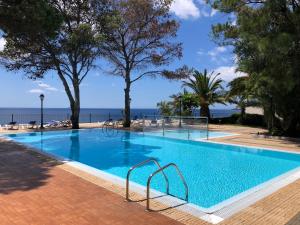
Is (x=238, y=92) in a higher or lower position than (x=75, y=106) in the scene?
higher

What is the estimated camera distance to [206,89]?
1168 inches

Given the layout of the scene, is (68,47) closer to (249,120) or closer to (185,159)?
(185,159)

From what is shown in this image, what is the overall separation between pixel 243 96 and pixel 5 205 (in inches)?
806

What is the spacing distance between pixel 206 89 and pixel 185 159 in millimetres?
17307

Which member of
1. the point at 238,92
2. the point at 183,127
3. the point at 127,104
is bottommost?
the point at 183,127

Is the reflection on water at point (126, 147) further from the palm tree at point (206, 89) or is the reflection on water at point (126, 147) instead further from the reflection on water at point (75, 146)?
Answer: the palm tree at point (206, 89)

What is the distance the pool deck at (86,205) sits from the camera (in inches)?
221

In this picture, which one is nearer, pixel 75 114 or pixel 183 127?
pixel 183 127

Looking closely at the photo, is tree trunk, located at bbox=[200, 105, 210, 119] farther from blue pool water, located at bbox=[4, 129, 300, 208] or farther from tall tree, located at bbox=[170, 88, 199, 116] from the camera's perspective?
blue pool water, located at bbox=[4, 129, 300, 208]

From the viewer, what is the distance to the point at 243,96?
23688mm

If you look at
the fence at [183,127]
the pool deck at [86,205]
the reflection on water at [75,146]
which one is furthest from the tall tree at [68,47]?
the pool deck at [86,205]

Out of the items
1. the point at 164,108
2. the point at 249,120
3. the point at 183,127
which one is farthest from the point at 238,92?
the point at 164,108

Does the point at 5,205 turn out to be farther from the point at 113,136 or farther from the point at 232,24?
the point at 232,24

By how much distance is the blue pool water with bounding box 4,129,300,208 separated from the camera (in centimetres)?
919
